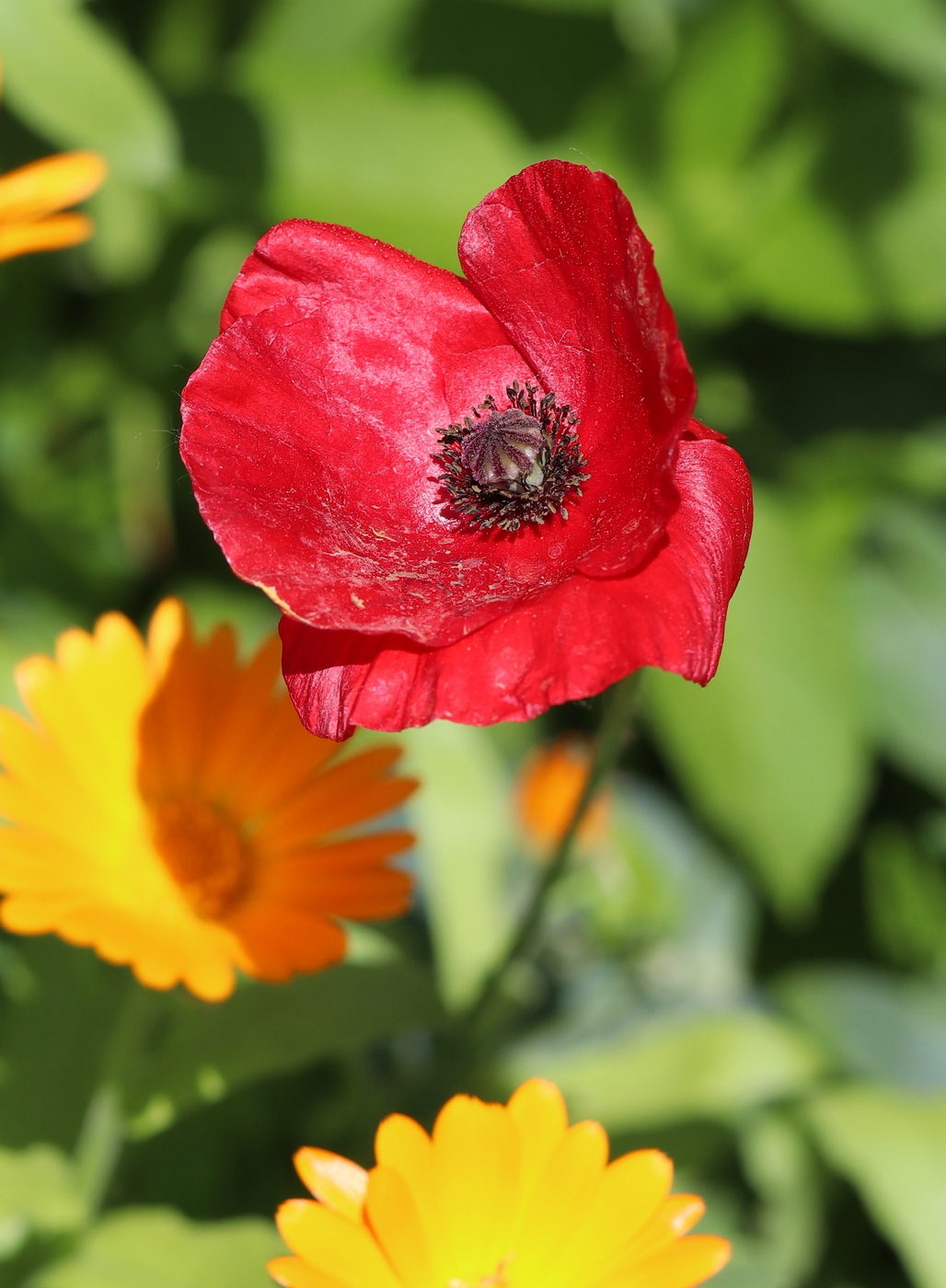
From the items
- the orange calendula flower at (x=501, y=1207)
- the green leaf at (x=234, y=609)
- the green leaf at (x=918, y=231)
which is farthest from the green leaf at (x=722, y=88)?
the orange calendula flower at (x=501, y=1207)

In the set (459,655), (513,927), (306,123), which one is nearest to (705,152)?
(306,123)

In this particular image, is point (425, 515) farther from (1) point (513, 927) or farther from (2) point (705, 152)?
(2) point (705, 152)

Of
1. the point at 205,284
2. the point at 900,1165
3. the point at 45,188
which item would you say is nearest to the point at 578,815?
the point at 900,1165

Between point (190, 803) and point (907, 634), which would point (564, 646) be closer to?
point (190, 803)

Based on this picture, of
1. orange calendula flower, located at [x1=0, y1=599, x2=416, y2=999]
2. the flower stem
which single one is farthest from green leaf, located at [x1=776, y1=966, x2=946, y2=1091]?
orange calendula flower, located at [x1=0, y1=599, x2=416, y2=999]

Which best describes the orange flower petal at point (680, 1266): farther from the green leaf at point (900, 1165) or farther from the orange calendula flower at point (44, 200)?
the orange calendula flower at point (44, 200)

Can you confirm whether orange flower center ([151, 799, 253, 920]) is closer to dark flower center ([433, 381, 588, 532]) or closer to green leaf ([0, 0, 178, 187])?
dark flower center ([433, 381, 588, 532])
